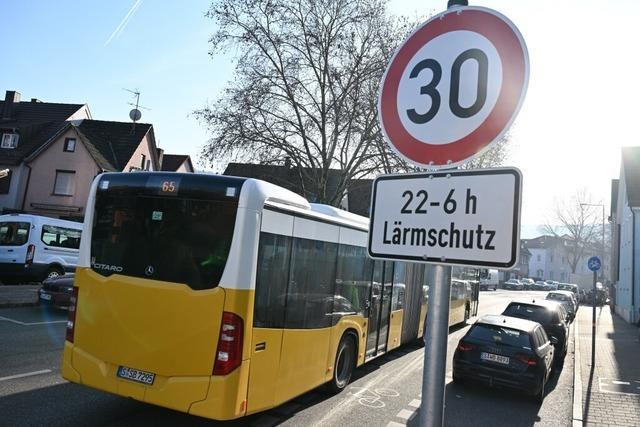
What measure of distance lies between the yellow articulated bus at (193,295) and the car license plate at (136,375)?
0.01 metres

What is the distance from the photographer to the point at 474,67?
202 cm

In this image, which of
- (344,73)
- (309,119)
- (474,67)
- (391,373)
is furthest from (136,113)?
(474,67)

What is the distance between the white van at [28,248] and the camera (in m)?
18.9

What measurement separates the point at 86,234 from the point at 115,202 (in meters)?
0.58

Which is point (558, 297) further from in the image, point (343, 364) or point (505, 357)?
point (343, 364)

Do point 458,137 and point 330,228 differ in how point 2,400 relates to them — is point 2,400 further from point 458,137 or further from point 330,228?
point 458,137

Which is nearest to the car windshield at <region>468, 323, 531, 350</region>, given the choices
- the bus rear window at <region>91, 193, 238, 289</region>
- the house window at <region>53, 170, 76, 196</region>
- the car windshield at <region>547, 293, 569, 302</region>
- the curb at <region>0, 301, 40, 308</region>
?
the bus rear window at <region>91, 193, 238, 289</region>

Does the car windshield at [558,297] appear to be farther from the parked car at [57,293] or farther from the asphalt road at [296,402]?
the parked car at [57,293]

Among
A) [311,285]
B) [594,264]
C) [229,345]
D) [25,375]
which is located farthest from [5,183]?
[594,264]

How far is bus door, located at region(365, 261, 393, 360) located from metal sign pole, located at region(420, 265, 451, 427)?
7.33 meters

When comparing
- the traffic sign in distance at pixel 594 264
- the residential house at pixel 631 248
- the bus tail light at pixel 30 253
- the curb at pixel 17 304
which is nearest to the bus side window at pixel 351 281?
the traffic sign in distance at pixel 594 264

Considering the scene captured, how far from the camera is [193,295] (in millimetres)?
5008

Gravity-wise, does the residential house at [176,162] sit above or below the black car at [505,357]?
above

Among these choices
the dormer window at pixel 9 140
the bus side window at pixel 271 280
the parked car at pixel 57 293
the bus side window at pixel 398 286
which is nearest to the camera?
the bus side window at pixel 271 280
